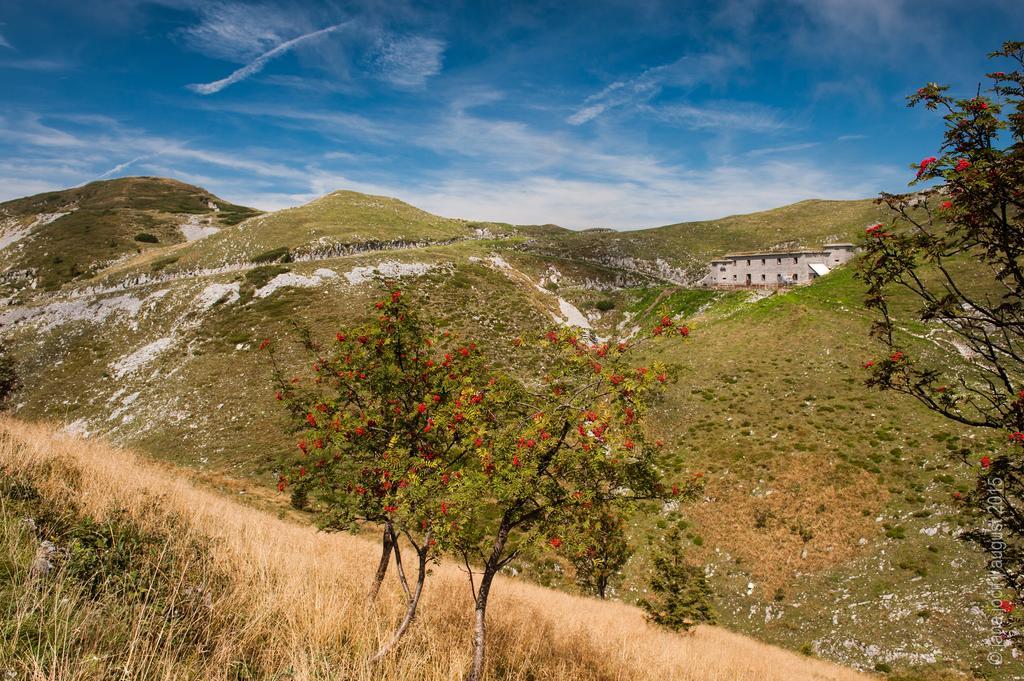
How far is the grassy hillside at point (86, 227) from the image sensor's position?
11375cm

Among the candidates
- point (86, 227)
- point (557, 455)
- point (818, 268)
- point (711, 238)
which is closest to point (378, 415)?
point (557, 455)

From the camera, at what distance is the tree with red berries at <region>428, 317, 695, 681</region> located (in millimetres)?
7613

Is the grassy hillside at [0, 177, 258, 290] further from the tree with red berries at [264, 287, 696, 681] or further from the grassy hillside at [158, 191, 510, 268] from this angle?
the tree with red berries at [264, 287, 696, 681]

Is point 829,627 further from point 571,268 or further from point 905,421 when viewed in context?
point 571,268

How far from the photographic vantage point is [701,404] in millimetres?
42375

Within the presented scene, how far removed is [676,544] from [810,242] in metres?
116

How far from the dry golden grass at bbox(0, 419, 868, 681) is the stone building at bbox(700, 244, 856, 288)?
7179 cm

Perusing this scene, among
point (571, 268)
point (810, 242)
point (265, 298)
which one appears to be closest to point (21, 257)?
point (265, 298)

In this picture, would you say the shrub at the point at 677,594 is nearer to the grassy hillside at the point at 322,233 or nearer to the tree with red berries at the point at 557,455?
the tree with red berries at the point at 557,455

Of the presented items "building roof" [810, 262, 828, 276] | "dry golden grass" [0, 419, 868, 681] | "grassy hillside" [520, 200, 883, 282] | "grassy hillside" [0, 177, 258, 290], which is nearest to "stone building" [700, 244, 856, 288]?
"building roof" [810, 262, 828, 276]

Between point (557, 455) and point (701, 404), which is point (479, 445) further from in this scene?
point (701, 404)

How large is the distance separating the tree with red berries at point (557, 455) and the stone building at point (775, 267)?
72.6 meters

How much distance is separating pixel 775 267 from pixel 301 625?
84.0m

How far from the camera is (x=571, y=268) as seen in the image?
9181 centimetres
